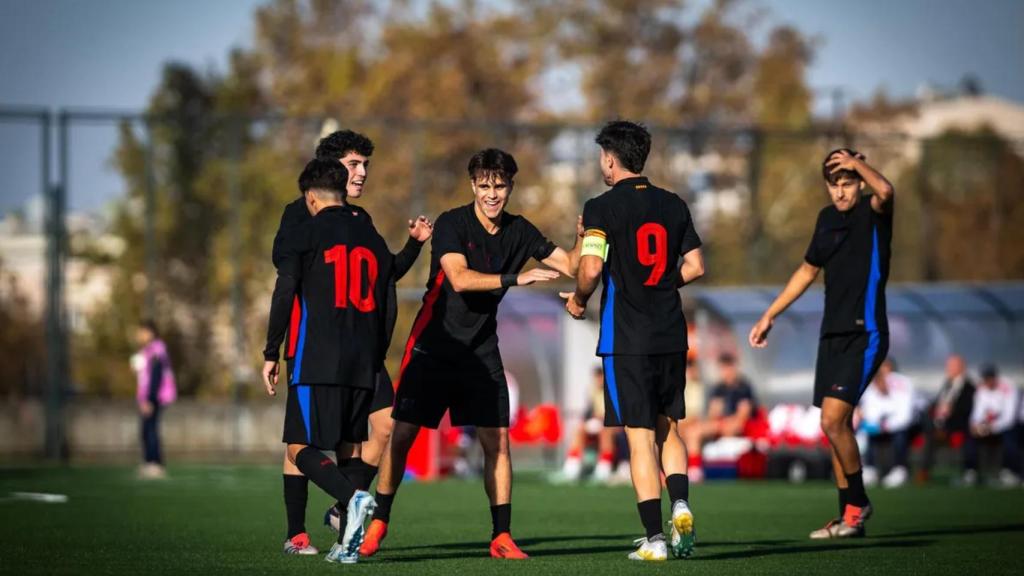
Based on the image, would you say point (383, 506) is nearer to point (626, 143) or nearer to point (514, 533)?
point (514, 533)

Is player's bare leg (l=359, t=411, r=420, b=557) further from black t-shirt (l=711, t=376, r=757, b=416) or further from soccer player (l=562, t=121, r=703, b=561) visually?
black t-shirt (l=711, t=376, r=757, b=416)

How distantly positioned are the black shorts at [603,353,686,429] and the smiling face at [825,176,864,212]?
2628 mm

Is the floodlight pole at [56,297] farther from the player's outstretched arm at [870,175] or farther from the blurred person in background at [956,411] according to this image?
the player's outstretched arm at [870,175]

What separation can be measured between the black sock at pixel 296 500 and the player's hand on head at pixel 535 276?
1749 mm

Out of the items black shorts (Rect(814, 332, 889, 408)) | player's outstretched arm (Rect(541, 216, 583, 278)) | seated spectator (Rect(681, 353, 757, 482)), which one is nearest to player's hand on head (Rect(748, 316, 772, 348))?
black shorts (Rect(814, 332, 889, 408))

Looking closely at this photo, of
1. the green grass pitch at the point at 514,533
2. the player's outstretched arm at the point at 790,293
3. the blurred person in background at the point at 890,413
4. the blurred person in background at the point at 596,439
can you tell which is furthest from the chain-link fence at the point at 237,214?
the player's outstretched arm at the point at 790,293

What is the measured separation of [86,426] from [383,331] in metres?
24.0

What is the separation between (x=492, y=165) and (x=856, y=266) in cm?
318

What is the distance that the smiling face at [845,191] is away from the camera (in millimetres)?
11672

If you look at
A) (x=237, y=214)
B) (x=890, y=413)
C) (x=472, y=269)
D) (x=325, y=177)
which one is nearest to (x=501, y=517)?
(x=472, y=269)

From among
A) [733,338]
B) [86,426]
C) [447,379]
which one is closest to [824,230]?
[447,379]

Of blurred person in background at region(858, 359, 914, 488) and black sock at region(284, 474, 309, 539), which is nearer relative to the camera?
black sock at region(284, 474, 309, 539)

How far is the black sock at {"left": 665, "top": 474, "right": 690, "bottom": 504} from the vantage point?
9422 millimetres

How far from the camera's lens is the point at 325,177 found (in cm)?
950
